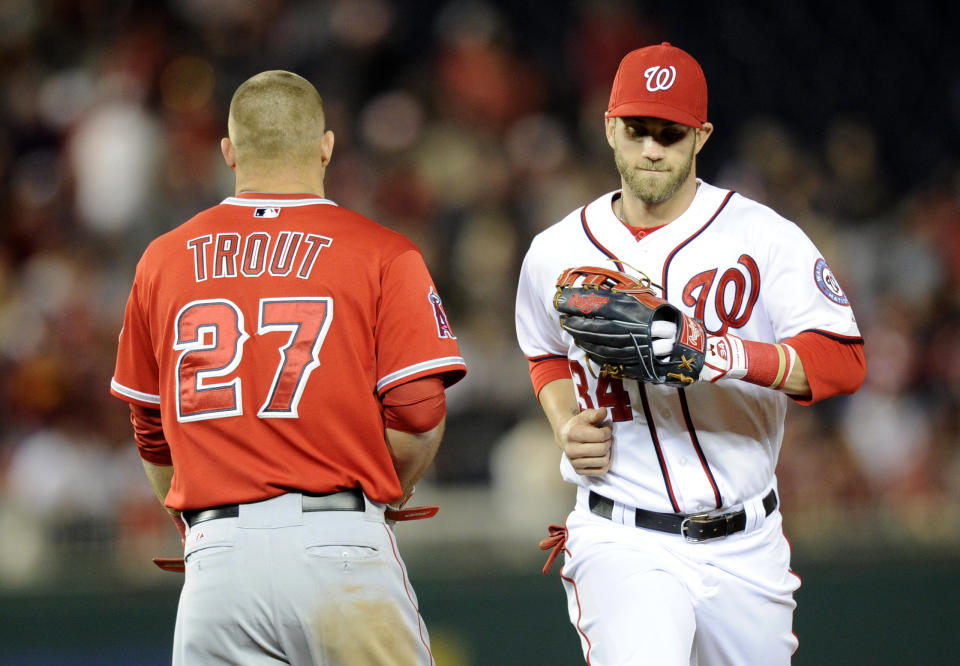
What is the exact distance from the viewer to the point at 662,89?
3.41 meters

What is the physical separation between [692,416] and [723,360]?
1.16 ft

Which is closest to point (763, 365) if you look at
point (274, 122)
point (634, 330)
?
point (634, 330)

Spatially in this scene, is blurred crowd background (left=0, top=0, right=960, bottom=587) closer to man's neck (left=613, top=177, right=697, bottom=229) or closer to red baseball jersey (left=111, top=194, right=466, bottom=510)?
man's neck (left=613, top=177, right=697, bottom=229)

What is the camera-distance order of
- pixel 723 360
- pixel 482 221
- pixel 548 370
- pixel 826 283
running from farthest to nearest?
pixel 482 221 < pixel 548 370 < pixel 826 283 < pixel 723 360

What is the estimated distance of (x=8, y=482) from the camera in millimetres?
6363

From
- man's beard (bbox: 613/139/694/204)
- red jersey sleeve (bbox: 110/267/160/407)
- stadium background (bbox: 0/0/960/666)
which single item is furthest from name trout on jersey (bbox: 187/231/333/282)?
stadium background (bbox: 0/0/960/666)

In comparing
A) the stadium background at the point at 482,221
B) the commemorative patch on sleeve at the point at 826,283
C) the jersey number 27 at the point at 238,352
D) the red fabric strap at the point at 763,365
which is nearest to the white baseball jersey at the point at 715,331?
the commemorative patch on sleeve at the point at 826,283

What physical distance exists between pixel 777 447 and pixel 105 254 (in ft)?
17.6

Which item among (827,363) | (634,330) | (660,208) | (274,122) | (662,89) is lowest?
(827,363)

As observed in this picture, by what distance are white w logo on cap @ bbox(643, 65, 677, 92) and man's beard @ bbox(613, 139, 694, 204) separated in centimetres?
21

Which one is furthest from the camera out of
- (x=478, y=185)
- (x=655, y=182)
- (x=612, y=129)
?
(x=478, y=185)

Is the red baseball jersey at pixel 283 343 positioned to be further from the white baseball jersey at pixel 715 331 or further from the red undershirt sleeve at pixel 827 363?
the red undershirt sleeve at pixel 827 363

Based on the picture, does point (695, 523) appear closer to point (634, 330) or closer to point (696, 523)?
point (696, 523)

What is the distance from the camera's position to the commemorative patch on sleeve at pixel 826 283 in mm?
3311
